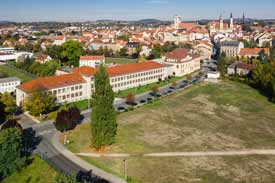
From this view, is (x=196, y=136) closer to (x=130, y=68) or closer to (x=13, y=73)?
(x=130, y=68)

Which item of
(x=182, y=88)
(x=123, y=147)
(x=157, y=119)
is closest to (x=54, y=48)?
(x=182, y=88)

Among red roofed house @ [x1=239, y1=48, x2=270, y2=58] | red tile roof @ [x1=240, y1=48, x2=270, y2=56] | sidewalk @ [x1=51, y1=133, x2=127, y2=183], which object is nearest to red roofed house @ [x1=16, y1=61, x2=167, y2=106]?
sidewalk @ [x1=51, y1=133, x2=127, y2=183]

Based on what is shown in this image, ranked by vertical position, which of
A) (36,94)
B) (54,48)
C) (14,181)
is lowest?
(14,181)

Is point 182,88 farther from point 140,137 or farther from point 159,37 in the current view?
point 159,37

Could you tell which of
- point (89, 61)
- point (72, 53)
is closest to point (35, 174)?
point (89, 61)

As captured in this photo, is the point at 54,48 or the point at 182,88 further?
the point at 54,48

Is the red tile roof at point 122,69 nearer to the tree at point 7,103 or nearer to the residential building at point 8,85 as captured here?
the residential building at point 8,85
